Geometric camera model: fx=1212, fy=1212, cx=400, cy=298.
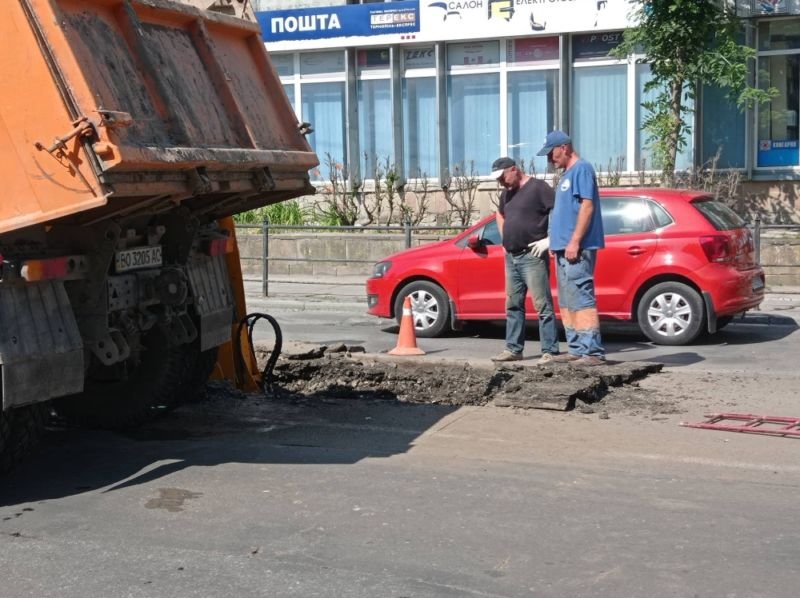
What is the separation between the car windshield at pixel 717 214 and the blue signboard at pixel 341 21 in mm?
11106

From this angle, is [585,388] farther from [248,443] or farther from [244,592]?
[244,592]

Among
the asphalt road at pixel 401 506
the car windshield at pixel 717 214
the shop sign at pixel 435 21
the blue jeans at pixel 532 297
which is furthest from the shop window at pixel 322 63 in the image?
the asphalt road at pixel 401 506

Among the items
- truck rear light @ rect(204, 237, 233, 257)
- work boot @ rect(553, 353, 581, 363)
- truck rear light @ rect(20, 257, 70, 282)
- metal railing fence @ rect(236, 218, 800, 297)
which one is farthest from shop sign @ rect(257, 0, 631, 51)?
truck rear light @ rect(20, 257, 70, 282)

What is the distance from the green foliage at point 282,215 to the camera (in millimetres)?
22484

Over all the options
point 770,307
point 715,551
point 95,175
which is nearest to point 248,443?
point 95,175

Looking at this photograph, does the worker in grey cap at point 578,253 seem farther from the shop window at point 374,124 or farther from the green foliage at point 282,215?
the shop window at point 374,124

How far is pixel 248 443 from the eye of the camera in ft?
25.7

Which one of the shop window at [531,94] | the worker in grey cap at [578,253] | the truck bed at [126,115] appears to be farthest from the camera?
the shop window at [531,94]

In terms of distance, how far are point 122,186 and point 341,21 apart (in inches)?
709

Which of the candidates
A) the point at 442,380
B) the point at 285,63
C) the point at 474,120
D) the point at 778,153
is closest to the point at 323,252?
the point at 474,120

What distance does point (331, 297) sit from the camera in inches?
704

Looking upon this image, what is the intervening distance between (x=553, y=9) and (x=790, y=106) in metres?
4.53

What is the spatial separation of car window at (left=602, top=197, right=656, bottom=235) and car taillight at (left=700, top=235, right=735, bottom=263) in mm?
576

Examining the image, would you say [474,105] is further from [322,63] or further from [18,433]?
[18,433]
